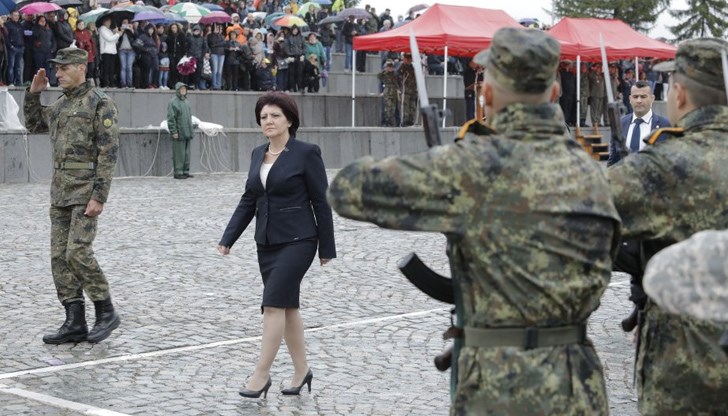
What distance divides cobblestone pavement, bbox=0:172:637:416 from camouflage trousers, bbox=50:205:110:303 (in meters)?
0.36

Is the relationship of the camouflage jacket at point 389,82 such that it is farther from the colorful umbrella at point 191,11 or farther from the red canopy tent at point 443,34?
the colorful umbrella at point 191,11

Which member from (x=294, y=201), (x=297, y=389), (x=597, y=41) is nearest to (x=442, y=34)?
(x=597, y=41)

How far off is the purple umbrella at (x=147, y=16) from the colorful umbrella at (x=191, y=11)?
1.62m

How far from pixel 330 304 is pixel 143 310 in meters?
1.47

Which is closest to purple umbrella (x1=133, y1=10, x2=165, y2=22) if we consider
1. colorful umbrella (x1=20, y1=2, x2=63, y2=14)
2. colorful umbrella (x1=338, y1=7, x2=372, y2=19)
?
colorful umbrella (x1=20, y1=2, x2=63, y2=14)

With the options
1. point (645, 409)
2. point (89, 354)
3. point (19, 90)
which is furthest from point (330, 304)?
point (19, 90)

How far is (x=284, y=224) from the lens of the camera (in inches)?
292

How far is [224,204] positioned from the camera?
20422 millimetres

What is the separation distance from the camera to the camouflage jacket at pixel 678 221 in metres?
4.17

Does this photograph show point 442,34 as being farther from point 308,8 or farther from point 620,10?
point 620,10

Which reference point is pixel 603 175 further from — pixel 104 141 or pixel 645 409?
pixel 104 141

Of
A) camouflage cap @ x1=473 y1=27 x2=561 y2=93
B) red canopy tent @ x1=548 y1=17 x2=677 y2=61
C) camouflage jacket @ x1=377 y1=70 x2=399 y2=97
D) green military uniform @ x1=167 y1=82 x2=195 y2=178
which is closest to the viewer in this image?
camouflage cap @ x1=473 y1=27 x2=561 y2=93

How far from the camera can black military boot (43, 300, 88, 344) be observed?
903cm

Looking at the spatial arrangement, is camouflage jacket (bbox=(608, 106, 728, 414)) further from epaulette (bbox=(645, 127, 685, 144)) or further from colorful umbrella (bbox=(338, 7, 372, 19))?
colorful umbrella (bbox=(338, 7, 372, 19))
